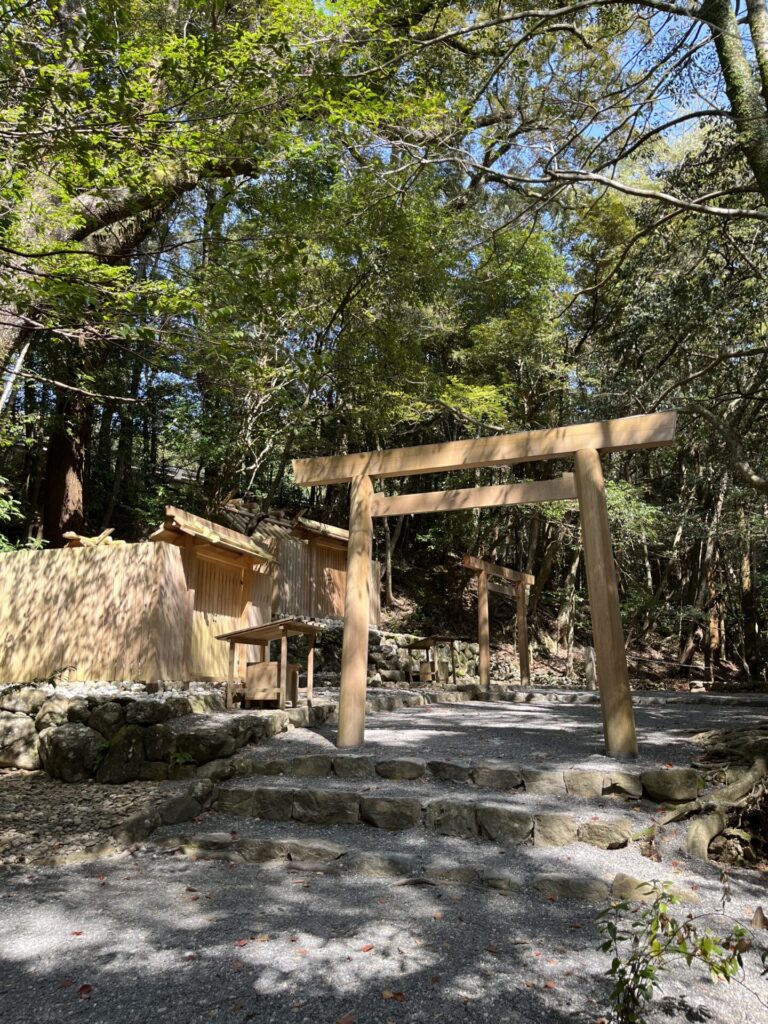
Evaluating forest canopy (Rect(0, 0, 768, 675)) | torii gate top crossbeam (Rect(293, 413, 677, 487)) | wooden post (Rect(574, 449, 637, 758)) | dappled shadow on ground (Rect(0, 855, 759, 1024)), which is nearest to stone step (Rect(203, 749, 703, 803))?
wooden post (Rect(574, 449, 637, 758))

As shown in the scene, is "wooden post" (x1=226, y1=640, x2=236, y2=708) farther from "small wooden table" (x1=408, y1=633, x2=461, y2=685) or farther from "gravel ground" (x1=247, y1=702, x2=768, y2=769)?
"small wooden table" (x1=408, y1=633, x2=461, y2=685)

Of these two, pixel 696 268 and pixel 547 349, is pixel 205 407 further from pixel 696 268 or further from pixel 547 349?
pixel 696 268

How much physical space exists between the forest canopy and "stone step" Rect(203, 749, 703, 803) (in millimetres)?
3272

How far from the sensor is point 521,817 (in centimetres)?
417

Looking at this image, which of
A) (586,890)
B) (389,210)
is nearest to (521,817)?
(586,890)

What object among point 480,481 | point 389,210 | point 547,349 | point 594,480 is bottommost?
point 594,480

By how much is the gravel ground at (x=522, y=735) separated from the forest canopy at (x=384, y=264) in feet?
9.81

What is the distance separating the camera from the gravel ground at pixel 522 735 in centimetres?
546

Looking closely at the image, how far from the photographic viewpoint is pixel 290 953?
111 inches

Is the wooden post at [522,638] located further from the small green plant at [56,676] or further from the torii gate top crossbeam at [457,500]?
the small green plant at [56,676]

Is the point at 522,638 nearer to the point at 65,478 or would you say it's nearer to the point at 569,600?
the point at 569,600

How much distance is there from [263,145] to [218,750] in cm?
523

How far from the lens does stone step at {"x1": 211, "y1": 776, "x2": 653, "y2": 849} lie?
412 cm

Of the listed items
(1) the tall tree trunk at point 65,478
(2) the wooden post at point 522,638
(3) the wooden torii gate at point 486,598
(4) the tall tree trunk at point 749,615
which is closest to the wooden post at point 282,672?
(3) the wooden torii gate at point 486,598
